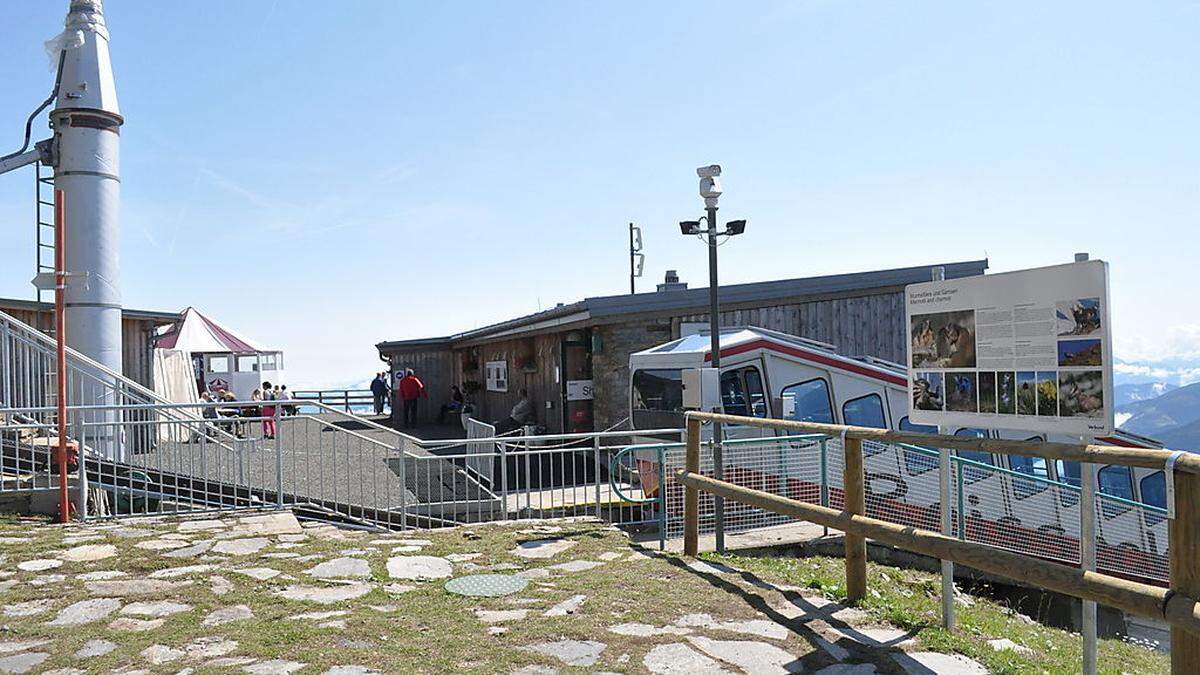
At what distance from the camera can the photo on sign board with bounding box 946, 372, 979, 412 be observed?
5.39 m

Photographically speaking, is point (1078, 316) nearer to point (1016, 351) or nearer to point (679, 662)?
point (1016, 351)

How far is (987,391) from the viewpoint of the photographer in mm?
5273

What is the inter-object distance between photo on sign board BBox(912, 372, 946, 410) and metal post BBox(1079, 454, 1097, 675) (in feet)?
3.69

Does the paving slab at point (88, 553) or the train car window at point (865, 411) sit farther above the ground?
the train car window at point (865, 411)

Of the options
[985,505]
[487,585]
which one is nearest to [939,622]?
[487,585]

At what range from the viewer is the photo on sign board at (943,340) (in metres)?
5.45

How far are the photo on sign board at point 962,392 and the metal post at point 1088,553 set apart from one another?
0.84 meters

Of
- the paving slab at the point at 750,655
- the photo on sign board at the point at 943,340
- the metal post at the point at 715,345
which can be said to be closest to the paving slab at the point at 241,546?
the metal post at the point at 715,345

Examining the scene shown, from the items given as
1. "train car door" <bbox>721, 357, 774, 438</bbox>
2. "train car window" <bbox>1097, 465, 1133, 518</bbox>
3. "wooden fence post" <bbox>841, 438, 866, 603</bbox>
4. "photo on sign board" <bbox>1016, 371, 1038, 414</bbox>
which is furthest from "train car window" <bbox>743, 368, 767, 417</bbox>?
"photo on sign board" <bbox>1016, 371, 1038, 414</bbox>

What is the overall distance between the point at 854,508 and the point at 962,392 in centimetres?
100

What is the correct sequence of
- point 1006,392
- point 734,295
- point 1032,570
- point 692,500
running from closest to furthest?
point 1032,570 → point 1006,392 → point 692,500 → point 734,295

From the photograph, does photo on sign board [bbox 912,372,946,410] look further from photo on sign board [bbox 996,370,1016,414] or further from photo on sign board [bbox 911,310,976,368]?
photo on sign board [bbox 996,370,1016,414]

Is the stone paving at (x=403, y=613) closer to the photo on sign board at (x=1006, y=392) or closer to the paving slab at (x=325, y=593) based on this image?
the paving slab at (x=325, y=593)

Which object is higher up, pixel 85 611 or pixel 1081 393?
pixel 1081 393
